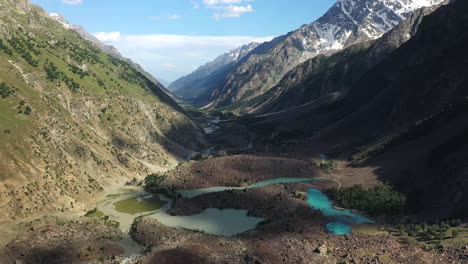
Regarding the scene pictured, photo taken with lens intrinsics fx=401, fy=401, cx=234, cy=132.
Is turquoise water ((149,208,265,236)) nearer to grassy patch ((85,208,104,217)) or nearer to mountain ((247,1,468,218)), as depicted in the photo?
grassy patch ((85,208,104,217))

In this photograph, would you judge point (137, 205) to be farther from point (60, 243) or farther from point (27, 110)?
point (27, 110)

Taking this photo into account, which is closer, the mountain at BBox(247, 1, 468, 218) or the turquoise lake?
the turquoise lake

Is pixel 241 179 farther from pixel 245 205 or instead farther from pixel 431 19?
pixel 431 19

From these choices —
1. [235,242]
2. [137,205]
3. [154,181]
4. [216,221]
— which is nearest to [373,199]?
[216,221]

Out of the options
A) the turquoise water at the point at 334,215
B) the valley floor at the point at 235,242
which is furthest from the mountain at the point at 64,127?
the turquoise water at the point at 334,215

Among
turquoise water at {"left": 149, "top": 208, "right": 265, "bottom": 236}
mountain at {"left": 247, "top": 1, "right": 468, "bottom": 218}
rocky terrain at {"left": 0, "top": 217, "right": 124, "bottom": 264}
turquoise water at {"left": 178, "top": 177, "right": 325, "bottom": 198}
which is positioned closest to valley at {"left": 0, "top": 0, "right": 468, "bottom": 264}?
rocky terrain at {"left": 0, "top": 217, "right": 124, "bottom": 264}
